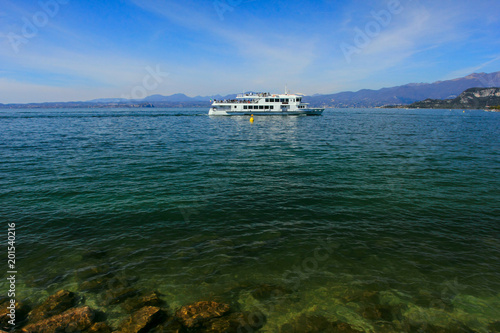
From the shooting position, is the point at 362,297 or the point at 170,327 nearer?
the point at 170,327

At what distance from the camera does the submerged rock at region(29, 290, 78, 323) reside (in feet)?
22.5

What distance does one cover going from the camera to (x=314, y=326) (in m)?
6.71

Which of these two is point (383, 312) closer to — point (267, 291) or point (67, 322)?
point (267, 291)

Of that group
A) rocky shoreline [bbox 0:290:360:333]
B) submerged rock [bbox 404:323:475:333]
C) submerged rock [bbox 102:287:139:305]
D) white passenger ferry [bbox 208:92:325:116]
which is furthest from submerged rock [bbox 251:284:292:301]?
white passenger ferry [bbox 208:92:325:116]

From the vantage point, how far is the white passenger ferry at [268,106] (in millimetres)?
105250

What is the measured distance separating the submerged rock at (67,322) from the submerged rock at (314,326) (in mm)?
5254

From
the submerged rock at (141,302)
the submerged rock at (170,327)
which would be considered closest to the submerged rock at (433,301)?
the submerged rock at (170,327)

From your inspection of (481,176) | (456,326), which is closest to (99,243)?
(456,326)

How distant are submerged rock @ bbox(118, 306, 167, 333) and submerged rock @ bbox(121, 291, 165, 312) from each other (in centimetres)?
33

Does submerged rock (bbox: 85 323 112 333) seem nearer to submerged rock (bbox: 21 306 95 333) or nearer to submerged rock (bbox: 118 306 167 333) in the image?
submerged rock (bbox: 21 306 95 333)

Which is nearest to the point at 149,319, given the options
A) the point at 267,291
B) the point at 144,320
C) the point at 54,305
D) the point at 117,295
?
the point at 144,320

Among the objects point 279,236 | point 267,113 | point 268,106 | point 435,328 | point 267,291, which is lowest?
point 435,328

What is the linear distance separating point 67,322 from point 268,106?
105 meters

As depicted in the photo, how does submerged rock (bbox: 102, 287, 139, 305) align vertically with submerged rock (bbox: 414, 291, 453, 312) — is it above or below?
above
